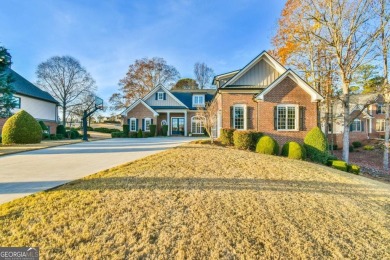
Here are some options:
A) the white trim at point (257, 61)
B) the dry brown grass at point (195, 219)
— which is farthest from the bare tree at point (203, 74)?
the dry brown grass at point (195, 219)

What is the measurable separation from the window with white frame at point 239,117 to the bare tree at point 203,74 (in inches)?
1541

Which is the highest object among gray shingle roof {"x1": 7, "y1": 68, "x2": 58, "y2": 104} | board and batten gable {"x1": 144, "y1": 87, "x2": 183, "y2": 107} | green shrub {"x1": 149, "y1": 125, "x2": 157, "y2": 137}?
gray shingle roof {"x1": 7, "y1": 68, "x2": 58, "y2": 104}

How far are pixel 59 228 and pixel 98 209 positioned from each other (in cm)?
65

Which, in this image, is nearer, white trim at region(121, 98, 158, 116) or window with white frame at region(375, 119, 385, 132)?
white trim at region(121, 98, 158, 116)

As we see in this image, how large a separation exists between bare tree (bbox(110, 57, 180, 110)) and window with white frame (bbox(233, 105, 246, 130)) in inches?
1182

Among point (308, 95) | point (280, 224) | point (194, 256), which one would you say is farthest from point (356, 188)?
point (308, 95)

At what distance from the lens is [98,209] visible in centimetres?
362

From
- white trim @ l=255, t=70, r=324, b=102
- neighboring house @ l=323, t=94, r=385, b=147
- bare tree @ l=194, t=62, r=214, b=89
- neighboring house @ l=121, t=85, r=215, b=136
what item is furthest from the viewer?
bare tree @ l=194, t=62, r=214, b=89

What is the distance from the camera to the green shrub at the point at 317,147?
1148 cm

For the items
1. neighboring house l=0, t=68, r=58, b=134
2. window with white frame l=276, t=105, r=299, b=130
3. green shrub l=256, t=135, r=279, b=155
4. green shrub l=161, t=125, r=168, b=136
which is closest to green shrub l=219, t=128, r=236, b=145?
green shrub l=256, t=135, r=279, b=155

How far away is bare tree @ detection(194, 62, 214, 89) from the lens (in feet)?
172

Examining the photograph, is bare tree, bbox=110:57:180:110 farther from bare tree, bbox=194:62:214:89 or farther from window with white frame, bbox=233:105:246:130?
window with white frame, bbox=233:105:246:130

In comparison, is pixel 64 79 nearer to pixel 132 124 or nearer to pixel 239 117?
pixel 132 124

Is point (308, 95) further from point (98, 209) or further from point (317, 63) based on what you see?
point (98, 209)
